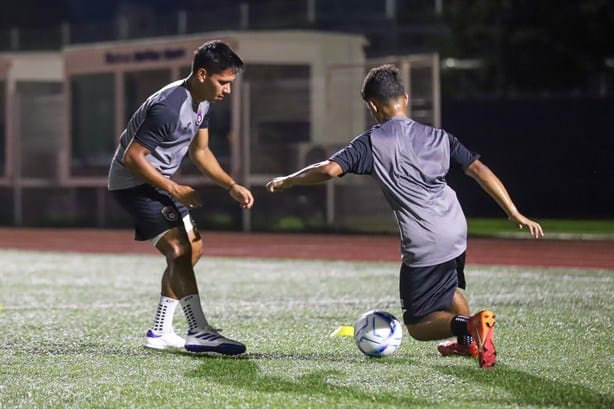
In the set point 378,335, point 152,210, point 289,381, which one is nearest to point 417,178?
point 378,335

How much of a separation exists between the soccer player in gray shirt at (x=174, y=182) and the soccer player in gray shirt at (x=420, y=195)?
87cm

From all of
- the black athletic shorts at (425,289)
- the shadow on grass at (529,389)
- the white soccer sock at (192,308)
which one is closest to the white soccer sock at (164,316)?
the white soccer sock at (192,308)

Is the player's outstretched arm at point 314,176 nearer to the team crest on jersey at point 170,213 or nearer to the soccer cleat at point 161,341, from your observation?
the team crest on jersey at point 170,213

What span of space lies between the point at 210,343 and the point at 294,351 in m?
0.47

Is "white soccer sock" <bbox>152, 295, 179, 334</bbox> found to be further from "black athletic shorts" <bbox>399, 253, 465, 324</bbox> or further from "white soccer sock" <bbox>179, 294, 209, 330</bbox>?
"black athletic shorts" <bbox>399, 253, 465, 324</bbox>

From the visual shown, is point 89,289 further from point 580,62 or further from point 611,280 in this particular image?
point 580,62

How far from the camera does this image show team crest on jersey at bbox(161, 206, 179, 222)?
24.8 feet

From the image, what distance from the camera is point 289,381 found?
627 cm

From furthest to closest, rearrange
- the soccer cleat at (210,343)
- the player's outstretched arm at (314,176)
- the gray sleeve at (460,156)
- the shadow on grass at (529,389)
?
the soccer cleat at (210,343) < the gray sleeve at (460,156) < the player's outstretched arm at (314,176) < the shadow on grass at (529,389)

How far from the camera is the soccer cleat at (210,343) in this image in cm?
721

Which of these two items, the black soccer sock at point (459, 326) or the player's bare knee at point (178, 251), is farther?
the player's bare knee at point (178, 251)

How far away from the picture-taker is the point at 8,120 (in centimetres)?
2561

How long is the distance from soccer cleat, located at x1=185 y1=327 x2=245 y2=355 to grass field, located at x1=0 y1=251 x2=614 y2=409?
5cm

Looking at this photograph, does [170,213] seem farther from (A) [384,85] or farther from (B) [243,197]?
(A) [384,85]
